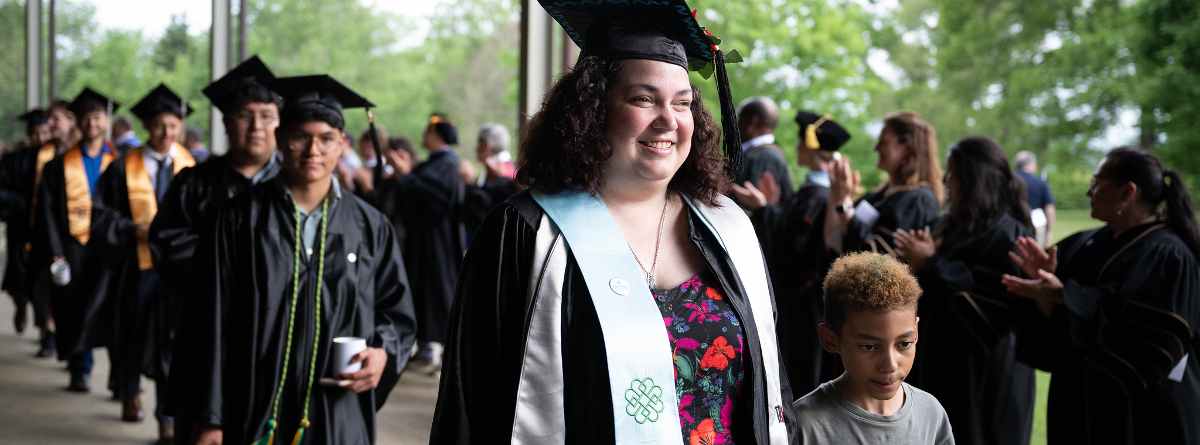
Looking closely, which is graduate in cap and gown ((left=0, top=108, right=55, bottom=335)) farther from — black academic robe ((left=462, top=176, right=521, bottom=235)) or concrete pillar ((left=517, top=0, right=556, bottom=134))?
concrete pillar ((left=517, top=0, right=556, bottom=134))

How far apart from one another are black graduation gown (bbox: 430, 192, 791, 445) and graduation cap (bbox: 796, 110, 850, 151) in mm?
3153

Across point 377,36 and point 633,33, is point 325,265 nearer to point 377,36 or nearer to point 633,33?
point 633,33

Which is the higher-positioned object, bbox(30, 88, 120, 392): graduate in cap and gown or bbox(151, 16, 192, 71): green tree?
bbox(151, 16, 192, 71): green tree

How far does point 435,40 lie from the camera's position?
16812mm

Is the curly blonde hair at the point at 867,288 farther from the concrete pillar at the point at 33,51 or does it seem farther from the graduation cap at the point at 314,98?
the concrete pillar at the point at 33,51

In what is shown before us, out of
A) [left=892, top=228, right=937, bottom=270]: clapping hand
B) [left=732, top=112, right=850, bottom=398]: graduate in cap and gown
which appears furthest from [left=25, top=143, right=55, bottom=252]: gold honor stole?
[left=892, top=228, right=937, bottom=270]: clapping hand

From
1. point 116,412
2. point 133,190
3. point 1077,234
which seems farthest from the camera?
point 116,412

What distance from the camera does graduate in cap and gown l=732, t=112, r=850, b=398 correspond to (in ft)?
15.8

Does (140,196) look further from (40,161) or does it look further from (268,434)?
(40,161)

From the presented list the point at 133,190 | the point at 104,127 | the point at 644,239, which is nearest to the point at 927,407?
the point at 644,239

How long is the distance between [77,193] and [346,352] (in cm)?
409

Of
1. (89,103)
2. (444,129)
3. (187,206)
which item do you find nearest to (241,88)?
(187,206)

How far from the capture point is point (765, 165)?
205 inches

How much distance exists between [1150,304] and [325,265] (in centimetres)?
225
